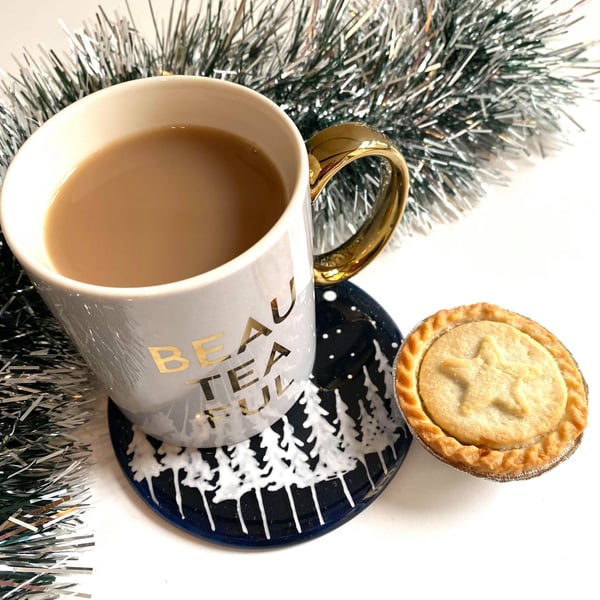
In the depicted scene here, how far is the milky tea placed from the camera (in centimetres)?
46

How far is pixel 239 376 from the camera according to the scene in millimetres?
479

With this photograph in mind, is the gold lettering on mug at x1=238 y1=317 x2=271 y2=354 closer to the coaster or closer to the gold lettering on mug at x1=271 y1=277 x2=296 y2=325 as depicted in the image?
the gold lettering on mug at x1=271 y1=277 x2=296 y2=325

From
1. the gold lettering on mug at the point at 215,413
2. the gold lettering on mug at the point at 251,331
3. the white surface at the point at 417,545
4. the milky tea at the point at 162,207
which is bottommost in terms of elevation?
the white surface at the point at 417,545

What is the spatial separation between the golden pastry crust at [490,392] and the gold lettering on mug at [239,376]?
0.46 feet

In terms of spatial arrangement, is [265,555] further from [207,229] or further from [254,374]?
[207,229]

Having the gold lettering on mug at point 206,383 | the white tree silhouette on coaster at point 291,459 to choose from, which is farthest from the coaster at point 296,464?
the gold lettering on mug at point 206,383

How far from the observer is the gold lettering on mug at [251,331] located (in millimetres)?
437

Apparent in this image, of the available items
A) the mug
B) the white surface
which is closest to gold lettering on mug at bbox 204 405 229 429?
the mug

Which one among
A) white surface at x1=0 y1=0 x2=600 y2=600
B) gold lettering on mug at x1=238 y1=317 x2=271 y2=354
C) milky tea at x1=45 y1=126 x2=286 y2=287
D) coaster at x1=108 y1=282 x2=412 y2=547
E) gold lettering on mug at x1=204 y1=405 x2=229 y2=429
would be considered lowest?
white surface at x1=0 y1=0 x2=600 y2=600

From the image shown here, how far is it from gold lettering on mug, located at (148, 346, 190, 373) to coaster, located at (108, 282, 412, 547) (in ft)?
0.50

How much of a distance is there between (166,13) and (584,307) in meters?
0.66

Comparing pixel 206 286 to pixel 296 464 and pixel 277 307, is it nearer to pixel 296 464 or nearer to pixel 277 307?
pixel 277 307

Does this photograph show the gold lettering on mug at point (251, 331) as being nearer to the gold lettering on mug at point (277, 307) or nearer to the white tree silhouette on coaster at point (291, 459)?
the gold lettering on mug at point (277, 307)

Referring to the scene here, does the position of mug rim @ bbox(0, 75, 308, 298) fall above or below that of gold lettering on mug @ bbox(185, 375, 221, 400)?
above
